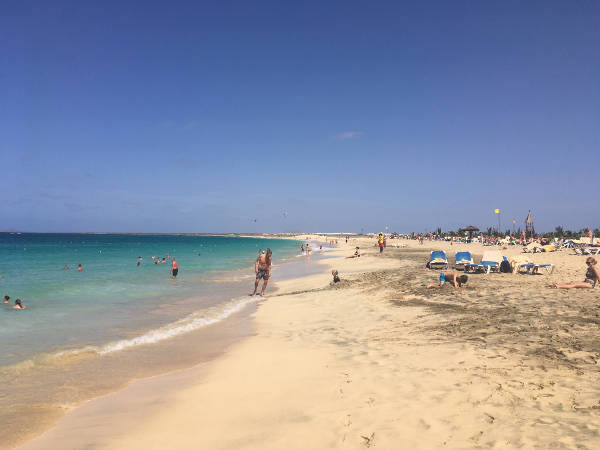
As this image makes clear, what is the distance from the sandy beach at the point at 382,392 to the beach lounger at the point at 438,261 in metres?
9.67

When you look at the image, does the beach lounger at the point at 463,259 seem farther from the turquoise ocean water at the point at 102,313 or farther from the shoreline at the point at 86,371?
the shoreline at the point at 86,371

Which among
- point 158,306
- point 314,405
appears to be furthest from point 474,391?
point 158,306

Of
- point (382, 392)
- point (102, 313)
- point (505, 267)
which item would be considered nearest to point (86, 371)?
point (382, 392)

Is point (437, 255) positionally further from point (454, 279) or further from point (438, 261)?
point (454, 279)

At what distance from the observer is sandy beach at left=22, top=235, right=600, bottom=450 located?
3596 mm

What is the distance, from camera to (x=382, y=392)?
4.58 metres

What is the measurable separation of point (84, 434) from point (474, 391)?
4722 millimetres

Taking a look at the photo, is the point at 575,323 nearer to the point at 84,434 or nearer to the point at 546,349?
the point at 546,349

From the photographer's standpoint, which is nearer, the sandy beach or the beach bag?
the sandy beach

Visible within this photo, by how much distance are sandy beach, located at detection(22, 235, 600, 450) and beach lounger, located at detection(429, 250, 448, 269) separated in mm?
9673

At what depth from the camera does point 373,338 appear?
7.30 m

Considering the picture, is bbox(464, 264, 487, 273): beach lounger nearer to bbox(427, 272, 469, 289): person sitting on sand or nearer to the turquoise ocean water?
bbox(427, 272, 469, 289): person sitting on sand

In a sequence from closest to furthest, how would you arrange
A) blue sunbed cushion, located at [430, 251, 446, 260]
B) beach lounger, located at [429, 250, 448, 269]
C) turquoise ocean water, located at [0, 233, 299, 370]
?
turquoise ocean water, located at [0, 233, 299, 370] → beach lounger, located at [429, 250, 448, 269] → blue sunbed cushion, located at [430, 251, 446, 260]

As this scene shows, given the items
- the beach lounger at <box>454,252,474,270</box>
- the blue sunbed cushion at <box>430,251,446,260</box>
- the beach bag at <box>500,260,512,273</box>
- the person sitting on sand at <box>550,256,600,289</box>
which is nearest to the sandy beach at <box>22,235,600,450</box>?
the person sitting on sand at <box>550,256,600,289</box>
